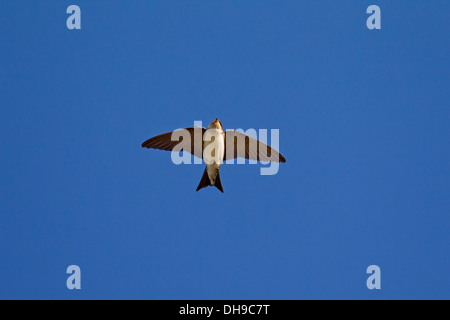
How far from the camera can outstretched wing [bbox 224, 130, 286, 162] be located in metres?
9.46

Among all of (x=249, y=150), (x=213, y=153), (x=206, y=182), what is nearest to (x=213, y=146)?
(x=213, y=153)

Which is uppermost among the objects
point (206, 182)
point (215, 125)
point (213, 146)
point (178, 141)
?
point (215, 125)

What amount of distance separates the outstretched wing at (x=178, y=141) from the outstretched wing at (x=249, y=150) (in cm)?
48

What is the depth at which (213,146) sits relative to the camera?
9094 mm

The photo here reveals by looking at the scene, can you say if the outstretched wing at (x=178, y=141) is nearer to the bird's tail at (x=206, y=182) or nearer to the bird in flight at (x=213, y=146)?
the bird in flight at (x=213, y=146)

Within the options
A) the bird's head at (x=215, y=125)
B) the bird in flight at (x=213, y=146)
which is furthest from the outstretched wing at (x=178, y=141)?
the bird's head at (x=215, y=125)

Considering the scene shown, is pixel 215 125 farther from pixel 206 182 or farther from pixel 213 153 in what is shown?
pixel 206 182

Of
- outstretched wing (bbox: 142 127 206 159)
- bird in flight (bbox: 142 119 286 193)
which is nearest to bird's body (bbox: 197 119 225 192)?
bird in flight (bbox: 142 119 286 193)

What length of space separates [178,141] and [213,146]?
862 millimetres

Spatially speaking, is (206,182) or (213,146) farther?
(206,182)

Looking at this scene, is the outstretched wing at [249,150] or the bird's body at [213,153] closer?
the bird's body at [213,153]

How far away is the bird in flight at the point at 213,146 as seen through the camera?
9141 mm

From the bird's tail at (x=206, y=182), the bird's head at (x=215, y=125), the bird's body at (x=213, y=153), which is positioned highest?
the bird's head at (x=215, y=125)

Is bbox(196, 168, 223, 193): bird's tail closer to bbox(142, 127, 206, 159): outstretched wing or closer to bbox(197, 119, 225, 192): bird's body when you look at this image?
bbox(197, 119, 225, 192): bird's body
